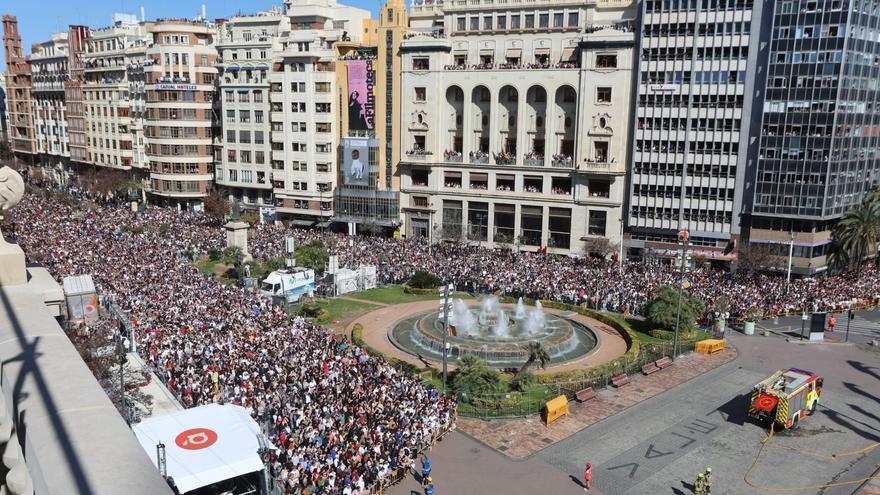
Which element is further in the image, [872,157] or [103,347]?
[872,157]

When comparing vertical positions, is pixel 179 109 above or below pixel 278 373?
above

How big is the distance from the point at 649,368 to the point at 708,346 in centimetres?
570

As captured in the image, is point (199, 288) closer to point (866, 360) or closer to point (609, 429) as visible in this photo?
point (609, 429)

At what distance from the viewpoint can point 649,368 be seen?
3728cm

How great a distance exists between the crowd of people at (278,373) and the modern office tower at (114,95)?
5397 centimetres

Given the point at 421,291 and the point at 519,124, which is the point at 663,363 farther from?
the point at 519,124

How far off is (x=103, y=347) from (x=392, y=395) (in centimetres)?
1144

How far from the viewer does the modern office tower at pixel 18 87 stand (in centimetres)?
12350

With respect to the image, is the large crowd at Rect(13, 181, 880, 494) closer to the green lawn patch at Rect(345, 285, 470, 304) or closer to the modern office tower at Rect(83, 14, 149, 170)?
the green lawn patch at Rect(345, 285, 470, 304)

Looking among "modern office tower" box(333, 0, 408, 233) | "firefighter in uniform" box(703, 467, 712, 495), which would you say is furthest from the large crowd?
"firefighter in uniform" box(703, 467, 712, 495)

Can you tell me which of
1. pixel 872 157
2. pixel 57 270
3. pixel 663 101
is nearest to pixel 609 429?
pixel 57 270

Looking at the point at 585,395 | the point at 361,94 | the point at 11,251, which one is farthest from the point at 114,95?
the point at 11,251

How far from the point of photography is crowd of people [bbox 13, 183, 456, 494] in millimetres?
24156

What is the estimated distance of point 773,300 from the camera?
5009cm
